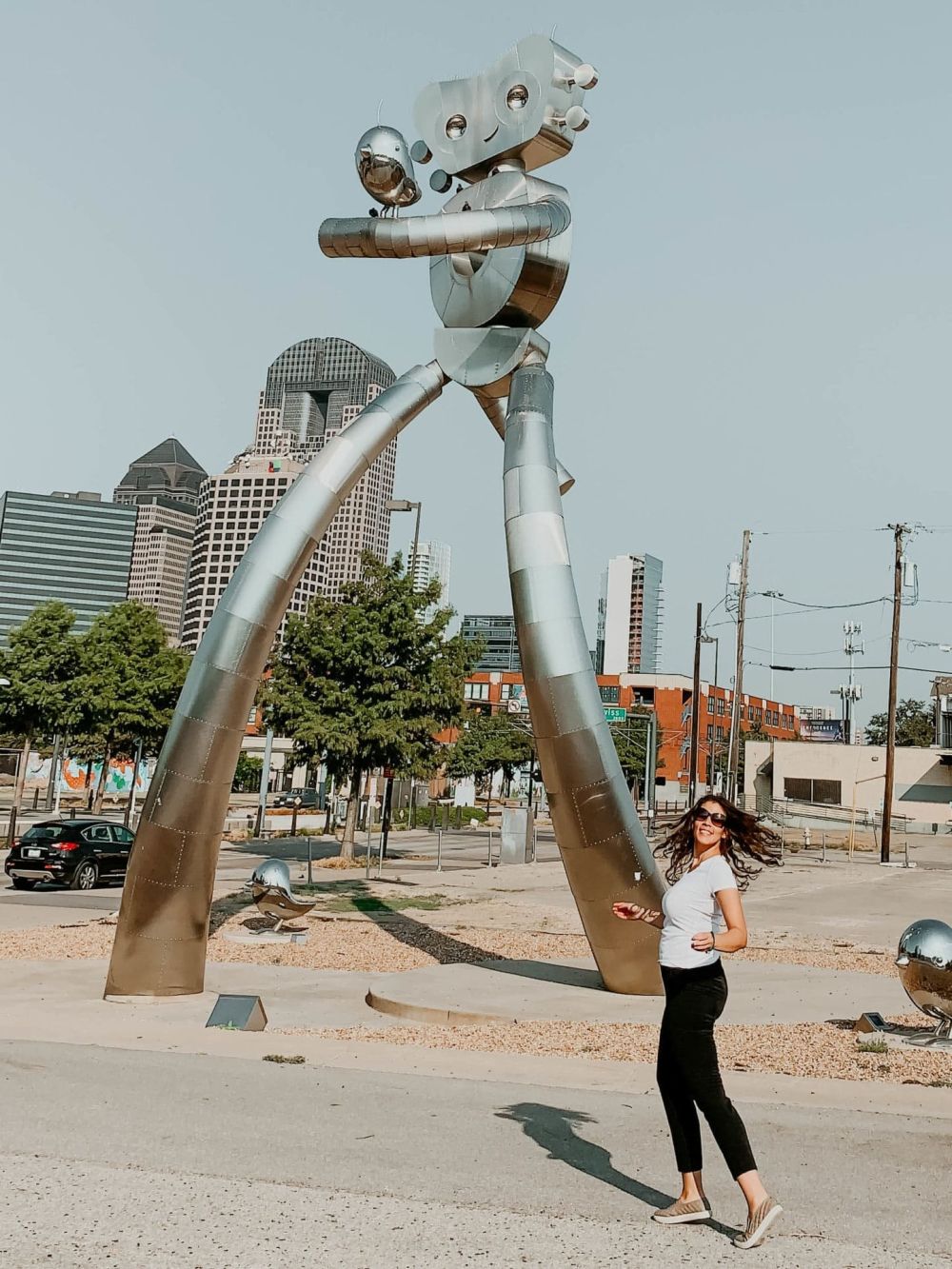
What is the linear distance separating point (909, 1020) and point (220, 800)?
6407mm

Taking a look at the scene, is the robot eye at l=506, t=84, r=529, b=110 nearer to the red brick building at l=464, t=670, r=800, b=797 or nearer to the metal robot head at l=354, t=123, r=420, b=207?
the metal robot head at l=354, t=123, r=420, b=207

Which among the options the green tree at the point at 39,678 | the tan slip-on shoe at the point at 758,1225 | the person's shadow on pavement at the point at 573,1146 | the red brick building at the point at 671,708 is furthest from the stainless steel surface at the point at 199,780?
the red brick building at the point at 671,708

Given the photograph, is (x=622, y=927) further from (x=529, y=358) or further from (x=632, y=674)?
(x=632, y=674)

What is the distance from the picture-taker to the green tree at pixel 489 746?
75.9 m

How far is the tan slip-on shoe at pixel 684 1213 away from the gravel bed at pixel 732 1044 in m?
3.30

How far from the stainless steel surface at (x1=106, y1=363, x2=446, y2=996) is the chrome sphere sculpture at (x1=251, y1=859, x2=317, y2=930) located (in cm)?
341

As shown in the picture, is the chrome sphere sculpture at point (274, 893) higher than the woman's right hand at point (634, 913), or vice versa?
the woman's right hand at point (634, 913)

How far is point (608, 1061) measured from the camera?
7.85m

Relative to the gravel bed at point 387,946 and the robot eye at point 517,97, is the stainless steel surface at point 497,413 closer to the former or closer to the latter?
the robot eye at point 517,97

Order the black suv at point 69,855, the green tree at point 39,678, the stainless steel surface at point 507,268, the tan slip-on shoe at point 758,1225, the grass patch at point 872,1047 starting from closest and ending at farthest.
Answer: the tan slip-on shoe at point 758,1225 < the grass patch at point 872,1047 < the stainless steel surface at point 507,268 < the black suv at point 69,855 < the green tree at point 39,678

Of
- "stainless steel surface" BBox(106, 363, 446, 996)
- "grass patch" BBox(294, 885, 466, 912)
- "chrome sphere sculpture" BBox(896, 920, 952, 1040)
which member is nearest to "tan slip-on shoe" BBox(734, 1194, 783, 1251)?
"chrome sphere sculpture" BBox(896, 920, 952, 1040)

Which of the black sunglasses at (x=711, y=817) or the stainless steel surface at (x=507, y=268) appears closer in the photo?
the black sunglasses at (x=711, y=817)

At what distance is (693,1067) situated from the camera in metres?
4.54

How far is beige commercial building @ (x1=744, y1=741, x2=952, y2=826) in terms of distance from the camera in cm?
6769
